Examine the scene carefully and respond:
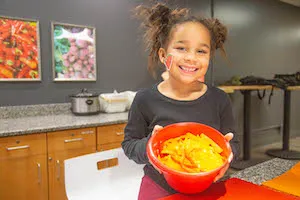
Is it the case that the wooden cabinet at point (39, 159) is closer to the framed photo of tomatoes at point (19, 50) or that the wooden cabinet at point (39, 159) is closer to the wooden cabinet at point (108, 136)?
the wooden cabinet at point (108, 136)

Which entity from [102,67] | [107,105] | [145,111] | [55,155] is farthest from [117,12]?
[145,111]

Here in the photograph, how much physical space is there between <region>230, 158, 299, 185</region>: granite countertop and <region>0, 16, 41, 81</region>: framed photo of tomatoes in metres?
2.16

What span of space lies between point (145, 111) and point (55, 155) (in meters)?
1.34

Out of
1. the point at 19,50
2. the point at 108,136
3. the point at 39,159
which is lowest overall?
the point at 39,159

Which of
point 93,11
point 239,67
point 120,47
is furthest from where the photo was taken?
point 239,67

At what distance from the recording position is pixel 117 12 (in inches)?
112

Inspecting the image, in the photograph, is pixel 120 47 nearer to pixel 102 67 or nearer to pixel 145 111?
pixel 102 67

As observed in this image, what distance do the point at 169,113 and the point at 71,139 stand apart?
1365 mm

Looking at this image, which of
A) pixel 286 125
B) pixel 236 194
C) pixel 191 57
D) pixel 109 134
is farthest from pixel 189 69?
pixel 286 125

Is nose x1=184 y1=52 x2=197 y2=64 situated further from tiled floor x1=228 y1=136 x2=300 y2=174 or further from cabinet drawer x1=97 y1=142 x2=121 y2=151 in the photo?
tiled floor x1=228 y1=136 x2=300 y2=174

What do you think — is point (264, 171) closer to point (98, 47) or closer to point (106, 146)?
point (106, 146)

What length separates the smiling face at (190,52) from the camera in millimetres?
738

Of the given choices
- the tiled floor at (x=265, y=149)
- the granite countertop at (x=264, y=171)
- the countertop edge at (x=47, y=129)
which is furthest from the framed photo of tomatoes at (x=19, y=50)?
the tiled floor at (x=265, y=149)

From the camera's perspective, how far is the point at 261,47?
178 inches
